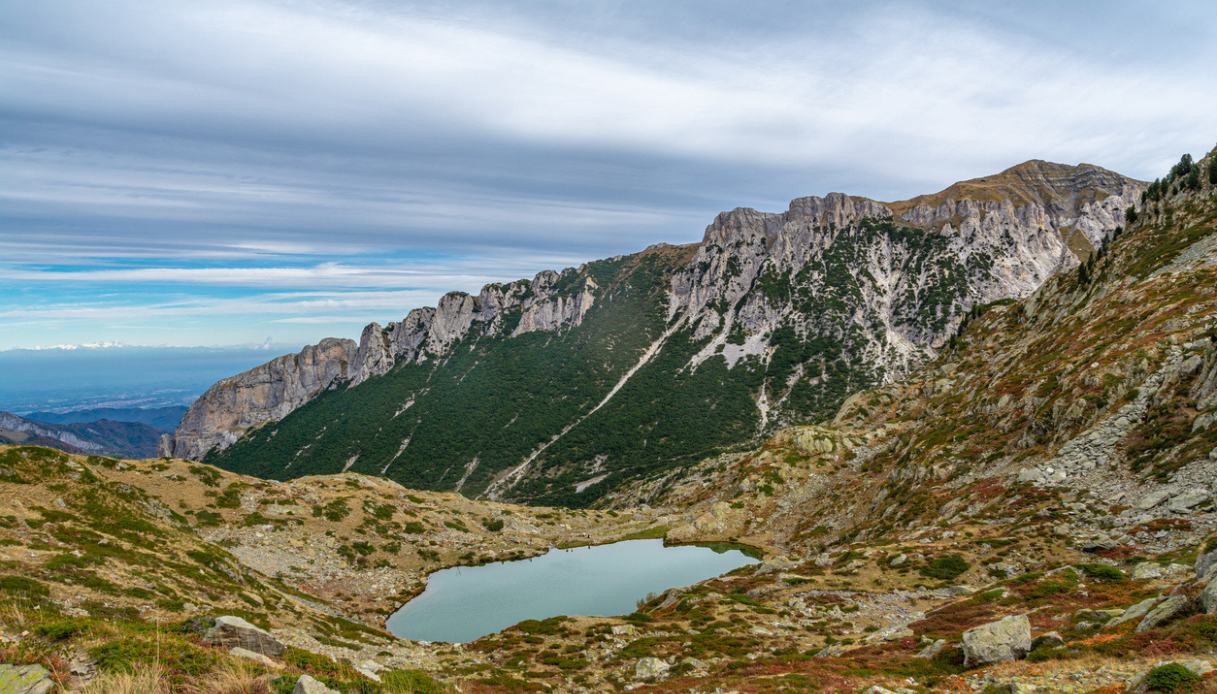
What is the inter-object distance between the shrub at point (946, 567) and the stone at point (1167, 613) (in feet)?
80.4

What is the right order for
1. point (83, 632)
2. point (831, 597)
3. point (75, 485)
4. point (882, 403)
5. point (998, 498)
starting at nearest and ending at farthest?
1. point (83, 632)
2. point (831, 597)
3. point (75, 485)
4. point (998, 498)
5. point (882, 403)

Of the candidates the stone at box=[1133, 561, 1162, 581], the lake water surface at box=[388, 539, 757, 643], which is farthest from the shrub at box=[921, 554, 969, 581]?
the lake water surface at box=[388, 539, 757, 643]

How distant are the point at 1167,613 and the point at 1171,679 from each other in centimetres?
665

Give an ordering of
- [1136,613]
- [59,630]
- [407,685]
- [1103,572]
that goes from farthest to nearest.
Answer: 1. [1103,572]
2. [1136,613]
3. [407,685]
4. [59,630]

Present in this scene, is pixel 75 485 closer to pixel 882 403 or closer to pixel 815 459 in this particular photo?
pixel 815 459

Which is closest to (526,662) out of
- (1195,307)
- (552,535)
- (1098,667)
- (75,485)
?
(1098,667)

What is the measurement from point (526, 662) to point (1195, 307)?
6888 cm

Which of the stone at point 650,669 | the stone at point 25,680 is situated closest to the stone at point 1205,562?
the stone at point 650,669

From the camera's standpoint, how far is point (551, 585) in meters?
65.1

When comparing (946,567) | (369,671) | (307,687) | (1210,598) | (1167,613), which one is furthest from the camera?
(946,567)

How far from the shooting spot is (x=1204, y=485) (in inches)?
1329

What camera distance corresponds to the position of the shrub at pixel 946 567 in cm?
3973

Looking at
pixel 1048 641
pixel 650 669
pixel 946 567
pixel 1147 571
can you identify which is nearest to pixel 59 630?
pixel 650 669

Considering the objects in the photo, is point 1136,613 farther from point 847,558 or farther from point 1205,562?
point 847,558
